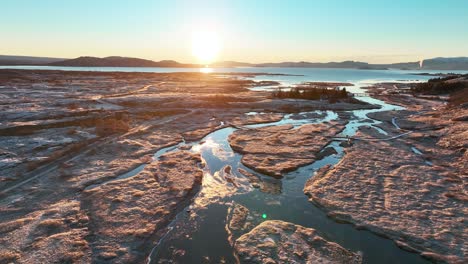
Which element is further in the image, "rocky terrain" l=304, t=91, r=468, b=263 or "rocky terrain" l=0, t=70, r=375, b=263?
"rocky terrain" l=304, t=91, r=468, b=263

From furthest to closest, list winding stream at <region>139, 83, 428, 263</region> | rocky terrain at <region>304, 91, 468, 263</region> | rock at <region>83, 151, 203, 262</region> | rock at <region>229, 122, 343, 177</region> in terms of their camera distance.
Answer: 1. rock at <region>229, 122, 343, 177</region>
2. rocky terrain at <region>304, 91, 468, 263</region>
3. rock at <region>83, 151, 203, 262</region>
4. winding stream at <region>139, 83, 428, 263</region>

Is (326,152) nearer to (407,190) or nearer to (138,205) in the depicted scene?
(407,190)

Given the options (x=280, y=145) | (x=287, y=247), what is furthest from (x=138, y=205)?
(x=280, y=145)

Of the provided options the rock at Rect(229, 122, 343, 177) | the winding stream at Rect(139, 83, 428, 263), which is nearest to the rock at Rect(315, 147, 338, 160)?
the rock at Rect(229, 122, 343, 177)

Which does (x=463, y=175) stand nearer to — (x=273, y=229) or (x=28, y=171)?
(x=273, y=229)

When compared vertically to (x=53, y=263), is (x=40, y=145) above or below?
above

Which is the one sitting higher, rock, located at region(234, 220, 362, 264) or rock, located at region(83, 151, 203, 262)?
rock, located at region(83, 151, 203, 262)

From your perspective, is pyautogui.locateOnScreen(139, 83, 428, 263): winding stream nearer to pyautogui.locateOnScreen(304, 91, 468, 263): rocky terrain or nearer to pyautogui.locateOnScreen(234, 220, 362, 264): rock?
pyautogui.locateOnScreen(234, 220, 362, 264): rock

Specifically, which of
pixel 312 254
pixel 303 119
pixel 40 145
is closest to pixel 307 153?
pixel 312 254

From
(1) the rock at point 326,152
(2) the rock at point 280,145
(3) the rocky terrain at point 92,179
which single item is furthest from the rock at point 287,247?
(1) the rock at point 326,152
